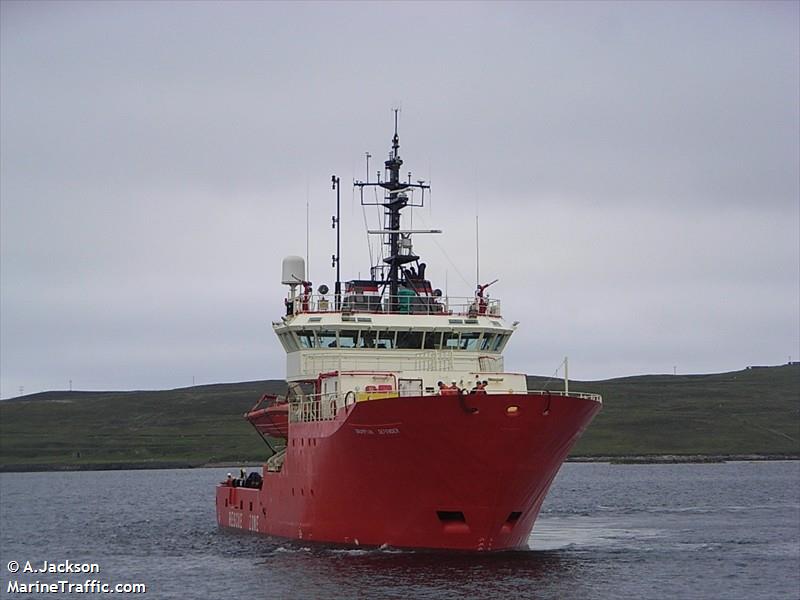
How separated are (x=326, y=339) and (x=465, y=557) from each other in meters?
11.3

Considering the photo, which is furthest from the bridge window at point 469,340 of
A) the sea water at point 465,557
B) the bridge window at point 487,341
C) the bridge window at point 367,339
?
the sea water at point 465,557

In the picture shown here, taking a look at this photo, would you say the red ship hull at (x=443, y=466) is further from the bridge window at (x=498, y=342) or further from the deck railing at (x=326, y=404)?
the bridge window at (x=498, y=342)

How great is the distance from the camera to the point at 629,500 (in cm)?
7862

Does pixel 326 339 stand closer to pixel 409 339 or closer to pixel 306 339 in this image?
pixel 306 339

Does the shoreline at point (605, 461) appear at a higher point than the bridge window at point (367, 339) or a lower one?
lower

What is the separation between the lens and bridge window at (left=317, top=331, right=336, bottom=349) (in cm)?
4875

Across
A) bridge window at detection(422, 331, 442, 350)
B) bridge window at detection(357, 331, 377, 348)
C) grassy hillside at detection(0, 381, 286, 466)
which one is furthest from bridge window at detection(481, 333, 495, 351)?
grassy hillside at detection(0, 381, 286, 466)

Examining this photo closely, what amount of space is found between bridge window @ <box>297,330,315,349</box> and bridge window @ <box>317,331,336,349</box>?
494 millimetres

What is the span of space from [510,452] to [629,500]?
40.7m

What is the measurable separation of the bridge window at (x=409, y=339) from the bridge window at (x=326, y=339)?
242 centimetres

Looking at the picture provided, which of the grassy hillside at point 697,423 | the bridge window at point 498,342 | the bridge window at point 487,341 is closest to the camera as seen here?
the bridge window at point 487,341

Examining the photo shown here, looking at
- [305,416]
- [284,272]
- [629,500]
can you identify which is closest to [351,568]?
[305,416]

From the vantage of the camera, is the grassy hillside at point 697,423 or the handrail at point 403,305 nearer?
the handrail at point 403,305

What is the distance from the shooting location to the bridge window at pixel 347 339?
48.5 metres
